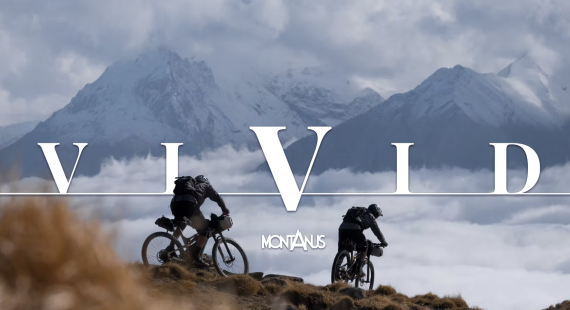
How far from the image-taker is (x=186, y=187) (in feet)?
42.3

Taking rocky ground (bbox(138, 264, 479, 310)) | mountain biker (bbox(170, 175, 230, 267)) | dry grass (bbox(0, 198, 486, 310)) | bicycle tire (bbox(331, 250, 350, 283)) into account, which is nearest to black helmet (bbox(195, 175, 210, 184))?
mountain biker (bbox(170, 175, 230, 267))

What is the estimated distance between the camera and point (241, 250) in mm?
13594

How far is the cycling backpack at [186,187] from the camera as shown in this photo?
12906mm

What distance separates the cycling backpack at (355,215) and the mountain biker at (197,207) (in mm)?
2833

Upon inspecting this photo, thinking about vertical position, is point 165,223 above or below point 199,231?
above

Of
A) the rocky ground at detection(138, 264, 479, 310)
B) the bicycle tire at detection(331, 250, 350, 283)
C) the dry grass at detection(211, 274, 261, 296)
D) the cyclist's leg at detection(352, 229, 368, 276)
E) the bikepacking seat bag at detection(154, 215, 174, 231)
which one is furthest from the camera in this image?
the cyclist's leg at detection(352, 229, 368, 276)

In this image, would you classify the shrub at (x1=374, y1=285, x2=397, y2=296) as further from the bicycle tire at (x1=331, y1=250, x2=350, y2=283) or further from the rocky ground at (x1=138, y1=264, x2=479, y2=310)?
the bicycle tire at (x1=331, y1=250, x2=350, y2=283)

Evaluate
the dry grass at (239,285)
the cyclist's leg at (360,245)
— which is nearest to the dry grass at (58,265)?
the dry grass at (239,285)

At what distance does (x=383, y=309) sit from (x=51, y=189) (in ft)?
22.6

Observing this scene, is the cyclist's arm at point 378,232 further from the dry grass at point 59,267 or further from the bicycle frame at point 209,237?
the dry grass at point 59,267

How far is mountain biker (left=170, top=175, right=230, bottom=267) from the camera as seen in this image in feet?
42.5

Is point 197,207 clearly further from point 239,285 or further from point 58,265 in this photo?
point 58,265

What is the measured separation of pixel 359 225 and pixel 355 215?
0.24 metres

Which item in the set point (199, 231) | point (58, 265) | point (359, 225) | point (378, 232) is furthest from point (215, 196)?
point (58, 265)
